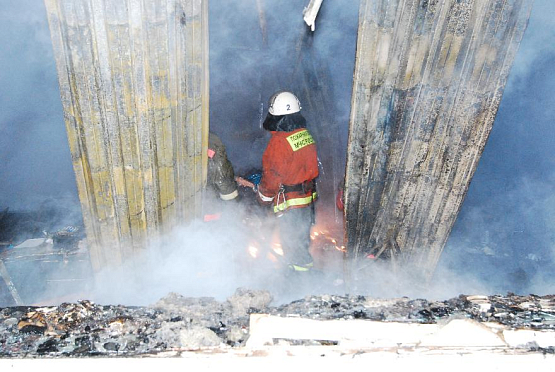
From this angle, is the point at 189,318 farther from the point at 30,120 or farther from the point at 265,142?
the point at 30,120

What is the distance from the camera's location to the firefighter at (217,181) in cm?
454

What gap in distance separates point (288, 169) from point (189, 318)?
2797mm

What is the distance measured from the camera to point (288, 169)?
471 centimetres

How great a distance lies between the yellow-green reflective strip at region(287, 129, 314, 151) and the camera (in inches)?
183

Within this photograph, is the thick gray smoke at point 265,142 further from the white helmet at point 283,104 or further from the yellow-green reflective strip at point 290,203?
the white helmet at point 283,104

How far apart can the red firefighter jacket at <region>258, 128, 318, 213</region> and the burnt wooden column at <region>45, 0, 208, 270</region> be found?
1.02 metres

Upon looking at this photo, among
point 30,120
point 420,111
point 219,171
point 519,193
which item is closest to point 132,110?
point 219,171

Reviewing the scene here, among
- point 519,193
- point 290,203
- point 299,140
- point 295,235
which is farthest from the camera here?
point 519,193

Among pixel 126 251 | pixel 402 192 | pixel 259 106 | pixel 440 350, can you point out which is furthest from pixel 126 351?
pixel 259 106

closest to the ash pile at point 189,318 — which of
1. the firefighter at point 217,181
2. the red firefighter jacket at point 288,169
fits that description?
the firefighter at point 217,181

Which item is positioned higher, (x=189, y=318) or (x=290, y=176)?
(x=189, y=318)

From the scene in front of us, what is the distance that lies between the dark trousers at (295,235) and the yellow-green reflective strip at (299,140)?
2.67 ft

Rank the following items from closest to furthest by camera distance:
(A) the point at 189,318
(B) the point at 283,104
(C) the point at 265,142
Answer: (A) the point at 189,318 → (B) the point at 283,104 → (C) the point at 265,142

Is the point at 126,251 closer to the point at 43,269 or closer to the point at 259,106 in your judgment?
the point at 43,269
